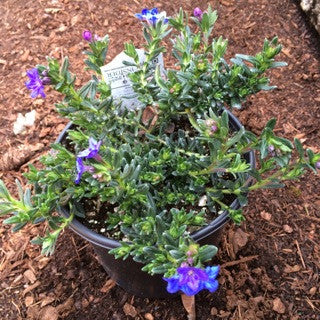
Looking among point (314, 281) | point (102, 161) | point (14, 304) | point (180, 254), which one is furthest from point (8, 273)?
point (314, 281)

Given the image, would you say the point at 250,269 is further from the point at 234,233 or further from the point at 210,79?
the point at 210,79

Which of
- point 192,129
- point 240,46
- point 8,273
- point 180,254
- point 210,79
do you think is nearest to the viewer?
point 180,254

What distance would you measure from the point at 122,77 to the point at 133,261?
791 millimetres

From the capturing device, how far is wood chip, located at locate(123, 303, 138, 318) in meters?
2.15

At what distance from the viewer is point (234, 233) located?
235cm

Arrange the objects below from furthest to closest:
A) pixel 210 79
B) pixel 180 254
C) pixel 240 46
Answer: pixel 240 46 → pixel 210 79 → pixel 180 254

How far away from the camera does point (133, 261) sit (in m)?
1.88

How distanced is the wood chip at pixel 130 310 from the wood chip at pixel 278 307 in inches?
26.1

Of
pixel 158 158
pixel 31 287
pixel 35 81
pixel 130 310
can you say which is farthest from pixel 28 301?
pixel 35 81

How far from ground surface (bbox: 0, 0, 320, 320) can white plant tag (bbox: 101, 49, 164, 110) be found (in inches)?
32.6

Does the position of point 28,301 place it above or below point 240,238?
below

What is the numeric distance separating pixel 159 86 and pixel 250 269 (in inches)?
41.5

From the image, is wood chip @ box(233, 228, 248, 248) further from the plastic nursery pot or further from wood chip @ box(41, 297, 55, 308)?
wood chip @ box(41, 297, 55, 308)

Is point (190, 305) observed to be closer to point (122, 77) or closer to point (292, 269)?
point (292, 269)
